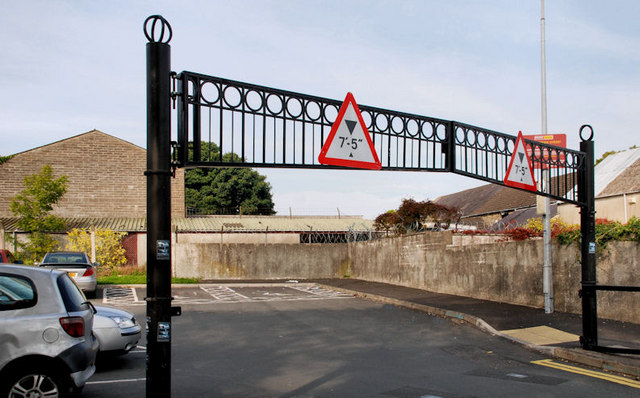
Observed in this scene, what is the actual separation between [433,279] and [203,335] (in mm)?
10600

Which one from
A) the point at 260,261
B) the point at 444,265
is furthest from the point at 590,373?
the point at 260,261

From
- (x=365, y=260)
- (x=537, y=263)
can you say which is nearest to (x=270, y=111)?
(x=537, y=263)

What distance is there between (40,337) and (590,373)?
7265mm

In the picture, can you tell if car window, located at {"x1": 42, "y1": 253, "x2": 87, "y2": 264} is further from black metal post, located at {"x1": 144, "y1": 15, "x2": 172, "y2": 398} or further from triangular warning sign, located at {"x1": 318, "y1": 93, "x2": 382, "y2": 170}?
black metal post, located at {"x1": 144, "y1": 15, "x2": 172, "y2": 398}

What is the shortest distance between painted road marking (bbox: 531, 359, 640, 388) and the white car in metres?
6.39

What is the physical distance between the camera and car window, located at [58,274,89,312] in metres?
6.08

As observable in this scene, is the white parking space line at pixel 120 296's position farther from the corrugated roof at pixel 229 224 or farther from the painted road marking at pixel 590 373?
the painted road marking at pixel 590 373

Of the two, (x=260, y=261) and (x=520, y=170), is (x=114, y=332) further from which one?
(x=260, y=261)

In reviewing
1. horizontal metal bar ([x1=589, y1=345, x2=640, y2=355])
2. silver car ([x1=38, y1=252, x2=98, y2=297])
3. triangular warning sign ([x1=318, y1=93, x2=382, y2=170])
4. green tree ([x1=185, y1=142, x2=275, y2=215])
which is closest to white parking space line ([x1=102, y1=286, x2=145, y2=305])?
silver car ([x1=38, y1=252, x2=98, y2=297])

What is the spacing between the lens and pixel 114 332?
28.6 feet

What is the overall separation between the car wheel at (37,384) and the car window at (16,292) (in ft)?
2.22

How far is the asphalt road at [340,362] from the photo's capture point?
7242 millimetres

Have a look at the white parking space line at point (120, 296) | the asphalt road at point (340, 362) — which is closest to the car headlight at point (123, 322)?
the asphalt road at point (340, 362)

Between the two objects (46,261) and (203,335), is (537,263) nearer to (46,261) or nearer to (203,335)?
(203,335)
